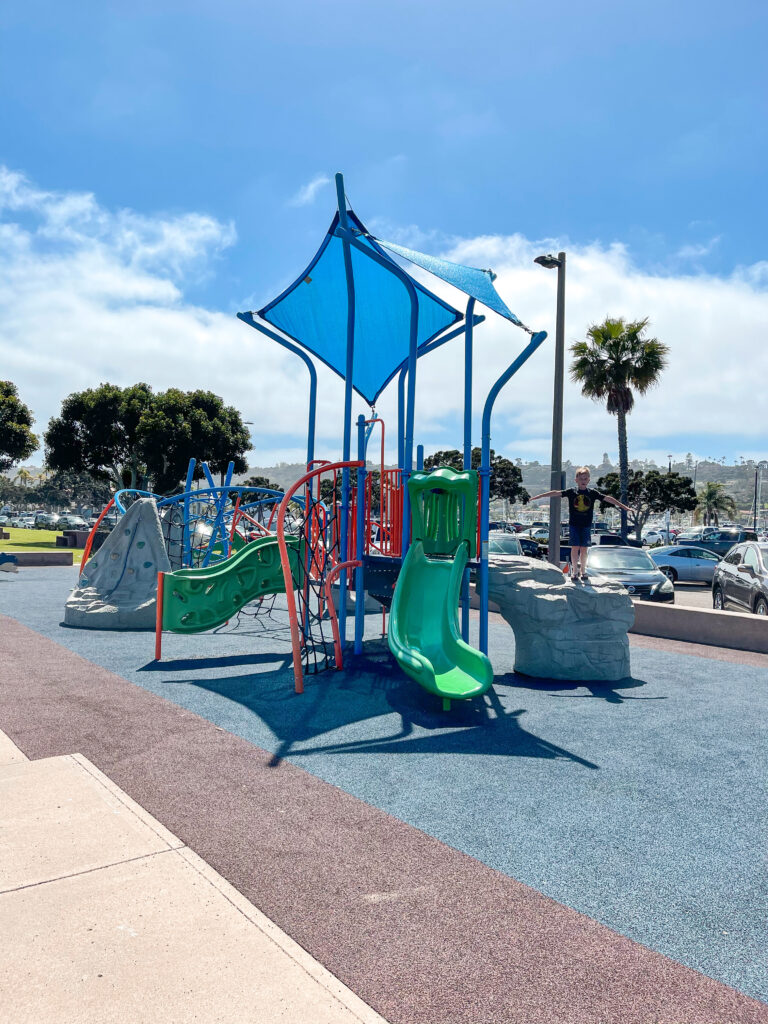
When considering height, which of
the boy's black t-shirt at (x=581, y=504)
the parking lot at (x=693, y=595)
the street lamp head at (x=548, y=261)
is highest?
the street lamp head at (x=548, y=261)

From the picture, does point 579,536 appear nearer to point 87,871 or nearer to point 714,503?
point 87,871

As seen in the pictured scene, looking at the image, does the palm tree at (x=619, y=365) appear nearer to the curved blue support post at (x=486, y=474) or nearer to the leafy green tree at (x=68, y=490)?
the curved blue support post at (x=486, y=474)

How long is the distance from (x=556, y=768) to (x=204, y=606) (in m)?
5.26

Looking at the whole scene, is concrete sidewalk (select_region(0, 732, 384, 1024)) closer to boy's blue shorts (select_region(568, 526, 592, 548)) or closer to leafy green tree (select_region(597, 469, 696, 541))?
boy's blue shorts (select_region(568, 526, 592, 548))

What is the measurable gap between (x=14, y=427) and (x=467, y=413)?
32623 millimetres

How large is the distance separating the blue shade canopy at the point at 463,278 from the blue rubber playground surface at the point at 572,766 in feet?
13.3

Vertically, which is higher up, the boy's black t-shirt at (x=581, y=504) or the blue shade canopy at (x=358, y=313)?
the blue shade canopy at (x=358, y=313)

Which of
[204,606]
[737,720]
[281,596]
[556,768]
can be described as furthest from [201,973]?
[281,596]

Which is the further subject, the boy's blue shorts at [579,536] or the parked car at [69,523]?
the parked car at [69,523]

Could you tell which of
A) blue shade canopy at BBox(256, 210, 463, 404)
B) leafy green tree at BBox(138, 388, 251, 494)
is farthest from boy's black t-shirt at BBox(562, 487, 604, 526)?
leafy green tree at BBox(138, 388, 251, 494)

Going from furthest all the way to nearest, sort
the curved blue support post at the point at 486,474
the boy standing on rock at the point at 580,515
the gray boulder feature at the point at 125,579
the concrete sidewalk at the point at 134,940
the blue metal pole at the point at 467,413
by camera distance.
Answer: the gray boulder feature at the point at 125,579, the boy standing on rock at the point at 580,515, the blue metal pole at the point at 467,413, the curved blue support post at the point at 486,474, the concrete sidewalk at the point at 134,940

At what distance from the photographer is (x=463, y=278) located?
7.71 m

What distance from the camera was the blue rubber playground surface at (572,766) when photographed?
3.18 meters

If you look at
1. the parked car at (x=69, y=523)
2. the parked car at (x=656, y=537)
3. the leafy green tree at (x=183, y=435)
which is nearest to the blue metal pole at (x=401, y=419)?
the leafy green tree at (x=183, y=435)
